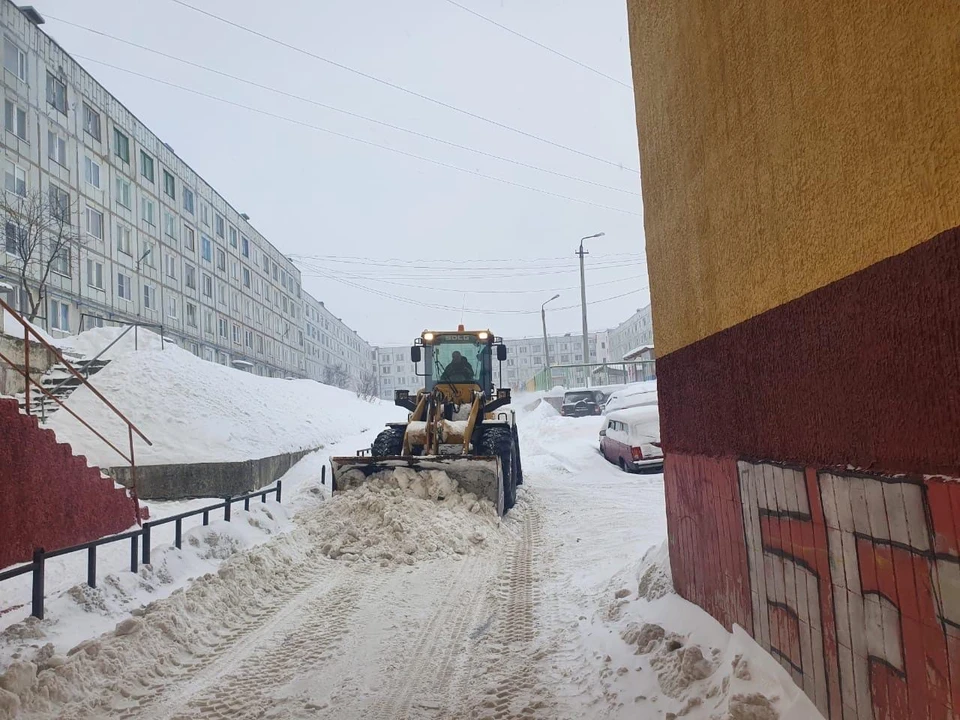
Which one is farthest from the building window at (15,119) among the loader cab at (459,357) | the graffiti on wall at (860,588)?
the graffiti on wall at (860,588)

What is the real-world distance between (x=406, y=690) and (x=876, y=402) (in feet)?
11.6

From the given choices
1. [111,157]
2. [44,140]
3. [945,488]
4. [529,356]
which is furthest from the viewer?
[529,356]

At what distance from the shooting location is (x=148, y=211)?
116ft

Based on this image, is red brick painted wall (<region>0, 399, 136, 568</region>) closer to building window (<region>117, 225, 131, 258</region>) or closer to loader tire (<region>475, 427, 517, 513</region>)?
loader tire (<region>475, 427, 517, 513</region>)

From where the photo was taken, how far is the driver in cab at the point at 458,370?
1351cm

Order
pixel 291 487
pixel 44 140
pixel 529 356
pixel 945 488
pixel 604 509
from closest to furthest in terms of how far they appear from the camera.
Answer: pixel 945 488 < pixel 604 509 < pixel 291 487 < pixel 44 140 < pixel 529 356

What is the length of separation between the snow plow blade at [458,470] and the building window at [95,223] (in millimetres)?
26555

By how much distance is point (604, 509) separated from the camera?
35.9 feet

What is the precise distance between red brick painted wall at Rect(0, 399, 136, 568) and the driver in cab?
256 inches

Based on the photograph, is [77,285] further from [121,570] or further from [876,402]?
[876,402]

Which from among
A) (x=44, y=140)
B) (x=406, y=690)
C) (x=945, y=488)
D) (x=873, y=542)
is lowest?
(x=406, y=690)

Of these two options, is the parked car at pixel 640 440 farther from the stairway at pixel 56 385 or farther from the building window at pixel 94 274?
the building window at pixel 94 274

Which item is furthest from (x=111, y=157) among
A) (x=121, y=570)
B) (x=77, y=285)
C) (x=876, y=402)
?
(x=876, y=402)

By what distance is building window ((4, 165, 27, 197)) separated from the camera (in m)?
24.9
